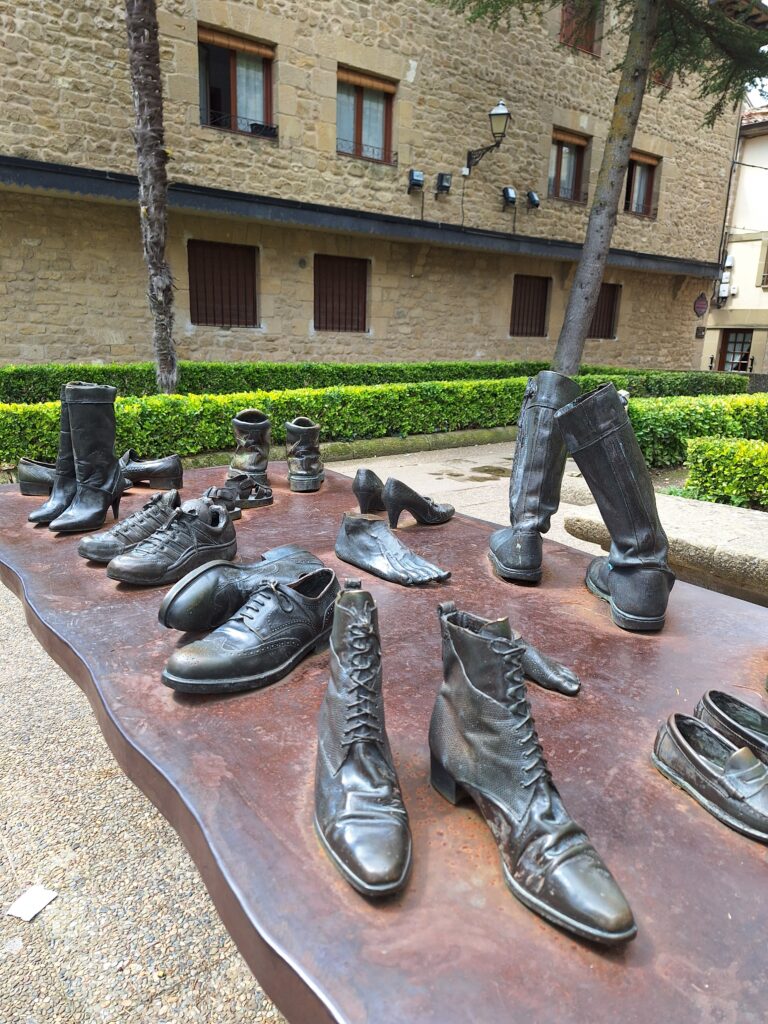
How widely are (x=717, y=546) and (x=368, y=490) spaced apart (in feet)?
5.92

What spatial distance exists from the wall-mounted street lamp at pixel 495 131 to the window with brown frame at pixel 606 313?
528 centimetres

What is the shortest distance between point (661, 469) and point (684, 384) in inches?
294

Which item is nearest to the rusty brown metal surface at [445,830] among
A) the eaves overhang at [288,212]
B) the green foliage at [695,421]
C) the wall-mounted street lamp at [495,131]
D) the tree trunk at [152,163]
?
the green foliage at [695,421]

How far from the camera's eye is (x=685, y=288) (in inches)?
730

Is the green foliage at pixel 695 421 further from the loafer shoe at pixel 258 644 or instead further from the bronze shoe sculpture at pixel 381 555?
the loafer shoe at pixel 258 644

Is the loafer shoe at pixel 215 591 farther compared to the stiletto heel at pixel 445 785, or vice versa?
the loafer shoe at pixel 215 591

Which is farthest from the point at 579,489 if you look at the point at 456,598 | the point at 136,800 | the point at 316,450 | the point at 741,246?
the point at 741,246

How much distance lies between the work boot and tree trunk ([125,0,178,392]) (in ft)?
18.5

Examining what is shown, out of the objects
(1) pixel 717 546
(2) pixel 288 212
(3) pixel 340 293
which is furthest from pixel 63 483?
(3) pixel 340 293

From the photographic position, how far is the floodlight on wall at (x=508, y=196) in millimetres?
13688

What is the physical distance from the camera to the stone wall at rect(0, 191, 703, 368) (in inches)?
368

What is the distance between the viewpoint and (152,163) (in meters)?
7.89

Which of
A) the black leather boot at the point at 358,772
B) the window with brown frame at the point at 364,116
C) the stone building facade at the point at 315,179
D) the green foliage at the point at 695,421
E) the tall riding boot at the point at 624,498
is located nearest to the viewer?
the black leather boot at the point at 358,772

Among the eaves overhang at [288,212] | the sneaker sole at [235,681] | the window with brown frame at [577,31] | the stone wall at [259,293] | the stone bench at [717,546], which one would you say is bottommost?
the stone bench at [717,546]
